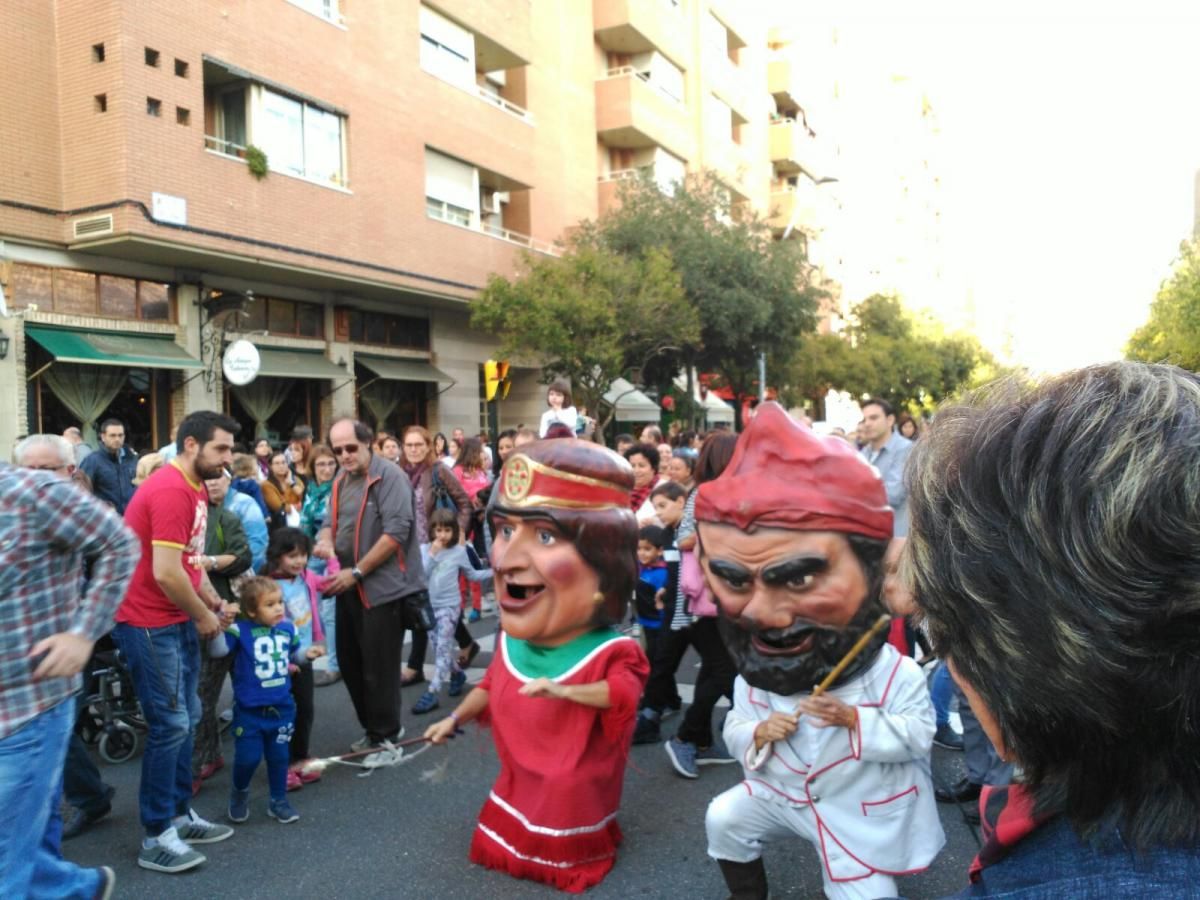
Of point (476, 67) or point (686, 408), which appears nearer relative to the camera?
point (476, 67)

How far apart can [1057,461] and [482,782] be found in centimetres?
425

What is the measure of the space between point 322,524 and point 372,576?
2471 millimetres

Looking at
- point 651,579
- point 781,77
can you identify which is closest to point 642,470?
point 651,579

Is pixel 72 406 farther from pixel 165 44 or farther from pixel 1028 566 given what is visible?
pixel 1028 566

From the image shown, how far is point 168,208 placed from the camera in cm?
1193

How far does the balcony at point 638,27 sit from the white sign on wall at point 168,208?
14.0 m

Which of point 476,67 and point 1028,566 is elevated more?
point 476,67

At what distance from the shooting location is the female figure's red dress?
3.52 m

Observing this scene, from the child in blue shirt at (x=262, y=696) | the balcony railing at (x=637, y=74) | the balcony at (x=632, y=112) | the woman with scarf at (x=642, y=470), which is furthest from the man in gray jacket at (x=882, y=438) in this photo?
the balcony railing at (x=637, y=74)

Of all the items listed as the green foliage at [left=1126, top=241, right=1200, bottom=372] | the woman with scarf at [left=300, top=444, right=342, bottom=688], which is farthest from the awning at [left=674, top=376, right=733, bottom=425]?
the woman with scarf at [left=300, top=444, right=342, bottom=688]

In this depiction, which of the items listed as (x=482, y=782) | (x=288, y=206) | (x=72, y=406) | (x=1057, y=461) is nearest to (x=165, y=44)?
(x=288, y=206)

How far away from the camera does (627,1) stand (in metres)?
22.5

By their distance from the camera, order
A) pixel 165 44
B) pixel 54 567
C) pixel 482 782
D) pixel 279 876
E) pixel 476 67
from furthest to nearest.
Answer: pixel 476 67
pixel 165 44
pixel 482 782
pixel 279 876
pixel 54 567

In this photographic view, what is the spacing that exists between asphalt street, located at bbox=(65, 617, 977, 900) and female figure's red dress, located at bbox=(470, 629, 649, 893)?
11cm
